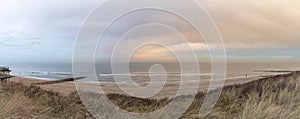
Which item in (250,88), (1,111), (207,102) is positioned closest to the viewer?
(1,111)

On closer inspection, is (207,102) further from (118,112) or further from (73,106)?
(73,106)

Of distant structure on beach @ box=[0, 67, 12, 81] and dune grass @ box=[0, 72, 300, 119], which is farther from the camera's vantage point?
distant structure on beach @ box=[0, 67, 12, 81]

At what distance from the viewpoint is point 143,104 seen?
8.62 metres

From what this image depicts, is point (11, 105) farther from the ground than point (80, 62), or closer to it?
closer to it

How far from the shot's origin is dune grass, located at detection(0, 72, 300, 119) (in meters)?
7.52

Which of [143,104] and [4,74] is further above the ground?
[4,74]

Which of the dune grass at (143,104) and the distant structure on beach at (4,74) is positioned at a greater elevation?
the distant structure on beach at (4,74)

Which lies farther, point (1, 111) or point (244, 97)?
point (244, 97)

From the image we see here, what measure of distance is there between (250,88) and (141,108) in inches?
145

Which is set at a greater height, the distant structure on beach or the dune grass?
the distant structure on beach

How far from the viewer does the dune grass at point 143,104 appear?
7.52 meters

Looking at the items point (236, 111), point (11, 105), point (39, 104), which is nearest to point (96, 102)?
point (39, 104)

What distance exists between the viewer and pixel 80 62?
8.16 meters

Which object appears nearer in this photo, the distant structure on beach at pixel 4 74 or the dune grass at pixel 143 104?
the dune grass at pixel 143 104
